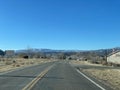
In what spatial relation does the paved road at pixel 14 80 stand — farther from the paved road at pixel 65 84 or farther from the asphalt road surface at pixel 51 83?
the paved road at pixel 65 84

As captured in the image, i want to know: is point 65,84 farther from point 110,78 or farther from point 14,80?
point 110,78

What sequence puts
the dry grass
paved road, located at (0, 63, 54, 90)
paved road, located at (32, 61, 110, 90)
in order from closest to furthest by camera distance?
paved road, located at (0, 63, 54, 90) → paved road, located at (32, 61, 110, 90) → the dry grass

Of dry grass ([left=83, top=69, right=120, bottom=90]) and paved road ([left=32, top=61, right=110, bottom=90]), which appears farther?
dry grass ([left=83, top=69, right=120, bottom=90])

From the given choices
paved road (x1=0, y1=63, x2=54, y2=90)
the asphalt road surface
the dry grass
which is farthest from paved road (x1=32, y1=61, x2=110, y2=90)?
the dry grass

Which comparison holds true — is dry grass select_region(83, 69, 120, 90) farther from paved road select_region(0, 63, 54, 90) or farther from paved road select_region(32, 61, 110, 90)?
paved road select_region(0, 63, 54, 90)

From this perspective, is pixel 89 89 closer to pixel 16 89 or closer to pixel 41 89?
pixel 41 89

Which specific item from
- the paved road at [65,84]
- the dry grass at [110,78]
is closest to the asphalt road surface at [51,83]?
the paved road at [65,84]

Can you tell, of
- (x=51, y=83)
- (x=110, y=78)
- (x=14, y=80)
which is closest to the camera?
(x=51, y=83)

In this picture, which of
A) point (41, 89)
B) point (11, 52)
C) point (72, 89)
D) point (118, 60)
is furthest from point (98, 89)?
point (118, 60)

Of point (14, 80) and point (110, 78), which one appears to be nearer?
point (14, 80)

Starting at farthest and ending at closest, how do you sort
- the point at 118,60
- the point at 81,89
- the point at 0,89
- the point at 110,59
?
the point at 110,59
the point at 118,60
the point at 81,89
the point at 0,89

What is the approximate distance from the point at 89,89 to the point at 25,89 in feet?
10.9

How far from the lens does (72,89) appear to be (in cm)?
1477

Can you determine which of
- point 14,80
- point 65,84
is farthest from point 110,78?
point 14,80
